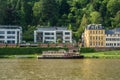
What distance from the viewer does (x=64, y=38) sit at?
155m

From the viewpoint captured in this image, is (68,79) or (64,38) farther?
(64,38)

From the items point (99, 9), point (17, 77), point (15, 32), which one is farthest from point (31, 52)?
point (17, 77)

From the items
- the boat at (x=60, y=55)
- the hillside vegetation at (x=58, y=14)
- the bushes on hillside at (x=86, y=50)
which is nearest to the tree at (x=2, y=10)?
the hillside vegetation at (x=58, y=14)

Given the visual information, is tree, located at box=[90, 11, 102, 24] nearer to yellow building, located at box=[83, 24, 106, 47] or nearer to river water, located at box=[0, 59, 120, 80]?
yellow building, located at box=[83, 24, 106, 47]

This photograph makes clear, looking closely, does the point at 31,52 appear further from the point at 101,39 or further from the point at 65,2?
the point at 65,2

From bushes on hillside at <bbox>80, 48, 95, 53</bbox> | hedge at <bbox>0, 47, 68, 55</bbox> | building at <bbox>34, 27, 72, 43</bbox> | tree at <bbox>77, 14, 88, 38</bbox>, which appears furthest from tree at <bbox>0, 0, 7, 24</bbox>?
bushes on hillside at <bbox>80, 48, 95, 53</bbox>

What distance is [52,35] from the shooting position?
506 ft

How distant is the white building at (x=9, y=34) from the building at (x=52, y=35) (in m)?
7.65

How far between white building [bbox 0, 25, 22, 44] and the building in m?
7.65

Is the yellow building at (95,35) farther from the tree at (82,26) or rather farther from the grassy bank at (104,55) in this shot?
the grassy bank at (104,55)

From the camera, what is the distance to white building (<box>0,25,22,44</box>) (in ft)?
489

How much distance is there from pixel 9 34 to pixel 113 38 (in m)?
40.9

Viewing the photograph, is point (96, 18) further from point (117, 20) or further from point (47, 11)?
point (47, 11)

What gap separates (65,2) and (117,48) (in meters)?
55.2
